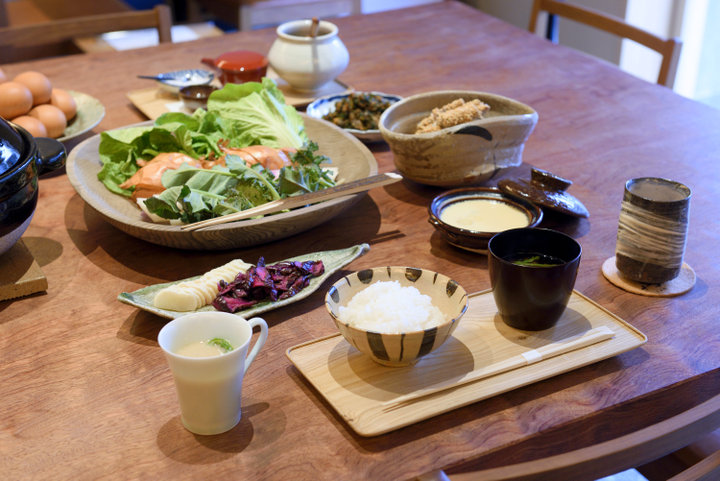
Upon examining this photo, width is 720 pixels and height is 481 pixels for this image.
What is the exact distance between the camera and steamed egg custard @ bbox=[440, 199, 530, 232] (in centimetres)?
124

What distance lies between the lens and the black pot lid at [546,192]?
1.25 meters

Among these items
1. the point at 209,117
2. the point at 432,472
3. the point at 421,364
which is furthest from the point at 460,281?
the point at 209,117

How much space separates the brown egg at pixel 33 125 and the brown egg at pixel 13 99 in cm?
2

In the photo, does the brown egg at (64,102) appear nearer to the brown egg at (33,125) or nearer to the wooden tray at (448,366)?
the brown egg at (33,125)

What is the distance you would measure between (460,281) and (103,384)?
55cm

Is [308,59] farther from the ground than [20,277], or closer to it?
farther from the ground

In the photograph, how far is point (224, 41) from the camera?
7.58ft

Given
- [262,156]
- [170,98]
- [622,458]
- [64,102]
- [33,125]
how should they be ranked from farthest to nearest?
[170,98] → [64,102] → [33,125] → [262,156] → [622,458]

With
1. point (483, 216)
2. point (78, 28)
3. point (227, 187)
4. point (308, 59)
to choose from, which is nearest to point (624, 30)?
point (308, 59)

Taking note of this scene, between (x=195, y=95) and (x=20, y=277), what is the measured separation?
0.76m

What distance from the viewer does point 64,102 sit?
5.32 feet

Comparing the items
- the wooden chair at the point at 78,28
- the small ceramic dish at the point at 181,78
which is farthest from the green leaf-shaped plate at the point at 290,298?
the wooden chair at the point at 78,28

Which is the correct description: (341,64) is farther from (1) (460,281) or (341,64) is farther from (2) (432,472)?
(2) (432,472)

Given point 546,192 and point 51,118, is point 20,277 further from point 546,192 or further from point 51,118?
point 546,192
